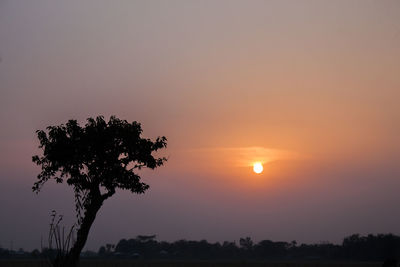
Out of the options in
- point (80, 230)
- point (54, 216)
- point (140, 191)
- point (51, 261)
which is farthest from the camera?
point (140, 191)

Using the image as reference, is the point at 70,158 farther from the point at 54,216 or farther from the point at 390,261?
the point at 390,261

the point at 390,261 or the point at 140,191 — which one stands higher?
the point at 140,191

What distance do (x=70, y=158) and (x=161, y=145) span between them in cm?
538

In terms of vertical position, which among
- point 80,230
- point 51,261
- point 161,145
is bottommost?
point 51,261

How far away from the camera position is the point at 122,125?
35.2m

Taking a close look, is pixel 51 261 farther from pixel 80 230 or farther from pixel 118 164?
pixel 118 164

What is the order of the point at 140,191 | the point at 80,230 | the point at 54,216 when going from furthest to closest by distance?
the point at 140,191 → the point at 80,230 → the point at 54,216

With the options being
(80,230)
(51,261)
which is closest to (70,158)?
(80,230)

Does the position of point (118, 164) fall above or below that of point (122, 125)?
below

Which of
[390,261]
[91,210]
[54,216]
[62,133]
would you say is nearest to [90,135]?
[62,133]

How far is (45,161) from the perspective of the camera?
35750 mm

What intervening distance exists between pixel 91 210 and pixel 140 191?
132 inches

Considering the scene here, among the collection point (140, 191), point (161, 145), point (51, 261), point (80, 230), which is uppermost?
point (161, 145)

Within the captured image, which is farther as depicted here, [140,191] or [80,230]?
[140,191]
